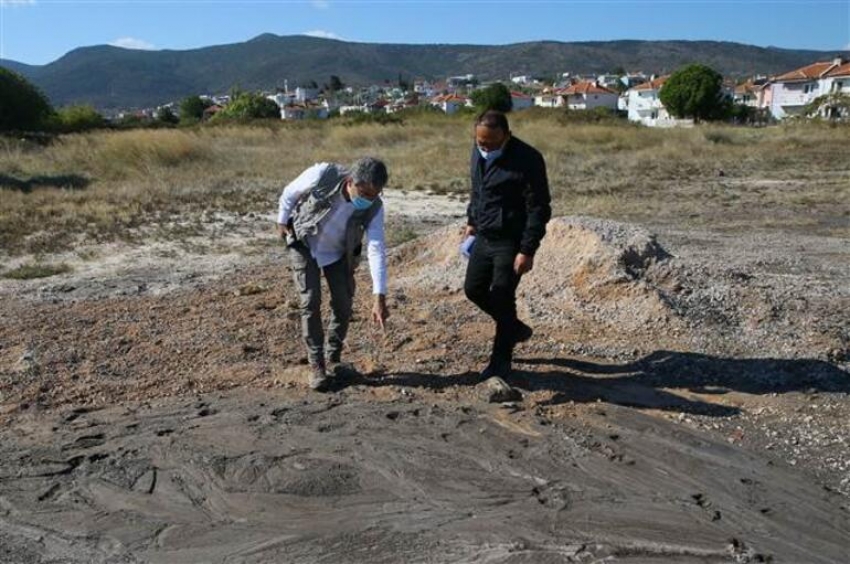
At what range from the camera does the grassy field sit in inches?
489

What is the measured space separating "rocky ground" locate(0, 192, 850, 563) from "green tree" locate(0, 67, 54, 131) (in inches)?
1072

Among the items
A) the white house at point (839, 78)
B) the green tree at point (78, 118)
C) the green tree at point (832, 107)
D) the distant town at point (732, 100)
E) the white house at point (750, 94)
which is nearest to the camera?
the green tree at point (78, 118)

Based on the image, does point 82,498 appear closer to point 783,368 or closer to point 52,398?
point 52,398

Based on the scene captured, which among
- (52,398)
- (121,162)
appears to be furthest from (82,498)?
(121,162)

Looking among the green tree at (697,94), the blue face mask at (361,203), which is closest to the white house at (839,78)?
the green tree at (697,94)

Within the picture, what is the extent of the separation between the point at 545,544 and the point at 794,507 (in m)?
1.24

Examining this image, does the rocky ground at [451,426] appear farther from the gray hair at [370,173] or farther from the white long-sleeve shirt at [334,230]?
the gray hair at [370,173]

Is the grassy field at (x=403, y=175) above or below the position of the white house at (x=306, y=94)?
below

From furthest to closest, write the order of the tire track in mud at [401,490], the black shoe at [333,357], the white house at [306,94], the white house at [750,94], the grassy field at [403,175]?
the white house at [306,94] < the white house at [750,94] < the grassy field at [403,175] < the black shoe at [333,357] < the tire track in mud at [401,490]

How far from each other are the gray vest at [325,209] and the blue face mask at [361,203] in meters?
0.03

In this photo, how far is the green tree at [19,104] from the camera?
30.0m

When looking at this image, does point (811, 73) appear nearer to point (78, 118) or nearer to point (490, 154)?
point (78, 118)

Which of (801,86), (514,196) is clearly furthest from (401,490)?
(801,86)

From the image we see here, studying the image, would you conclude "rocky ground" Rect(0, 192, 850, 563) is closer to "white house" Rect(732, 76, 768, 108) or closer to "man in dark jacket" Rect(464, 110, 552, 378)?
"man in dark jacket" Rect(464, 110, 552, 378)
